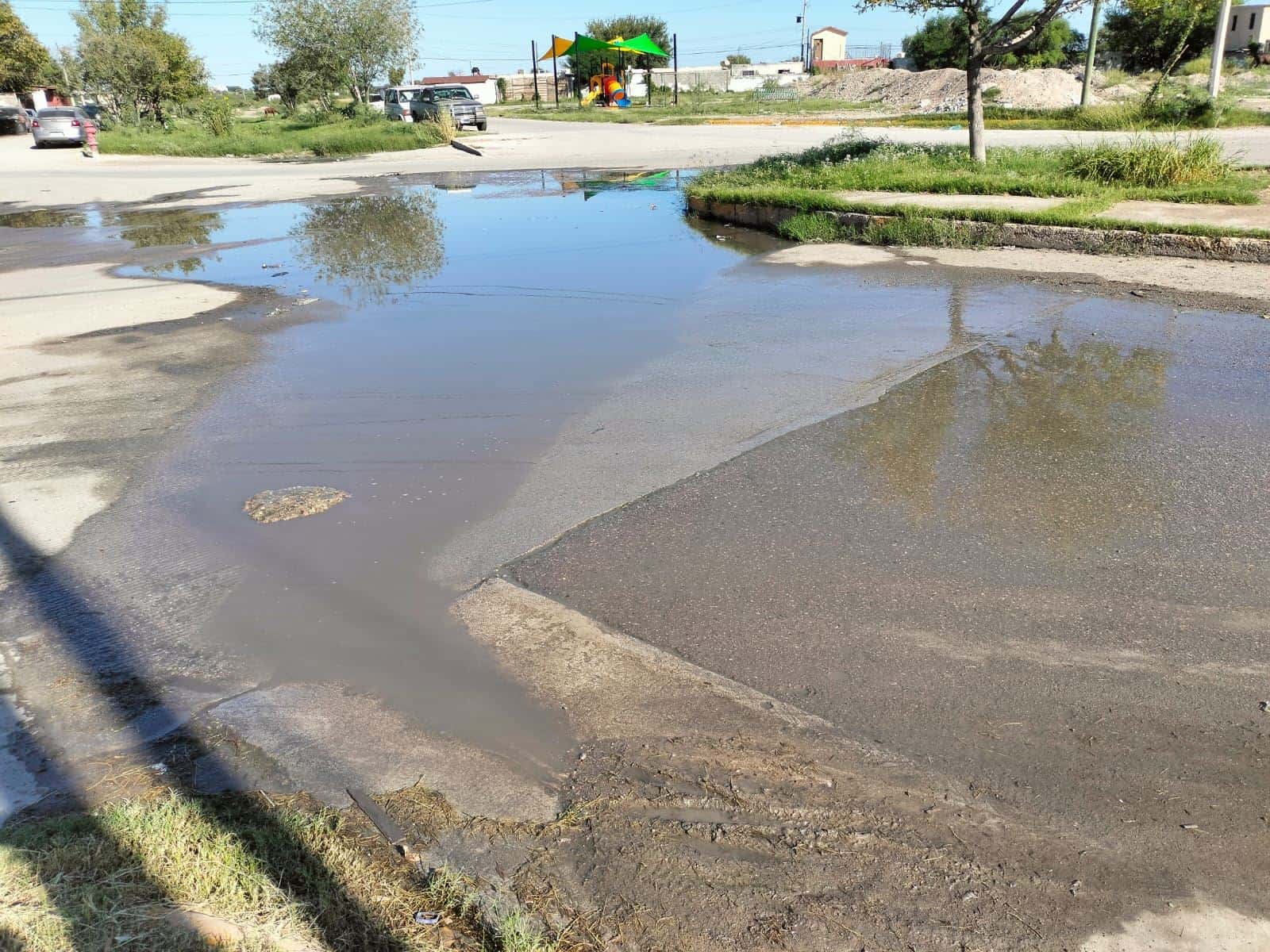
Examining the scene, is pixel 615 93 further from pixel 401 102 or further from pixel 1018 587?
pixel 1018 587

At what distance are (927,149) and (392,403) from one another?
13010 millimetres

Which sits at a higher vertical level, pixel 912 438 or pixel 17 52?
pixel 17 52

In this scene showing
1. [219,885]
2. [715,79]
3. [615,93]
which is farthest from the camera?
[715,79]

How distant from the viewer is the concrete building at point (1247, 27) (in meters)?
58.1

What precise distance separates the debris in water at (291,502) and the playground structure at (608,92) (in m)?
51.4

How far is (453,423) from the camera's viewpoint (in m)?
6.27

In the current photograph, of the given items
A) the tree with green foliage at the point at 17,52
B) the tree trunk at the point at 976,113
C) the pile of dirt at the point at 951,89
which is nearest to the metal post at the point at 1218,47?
the pile of dirt at the point at 951,89

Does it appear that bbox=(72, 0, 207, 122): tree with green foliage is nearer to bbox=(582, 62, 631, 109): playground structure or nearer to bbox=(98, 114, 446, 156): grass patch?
bbox=(98, 114, 446, 156): grass patch

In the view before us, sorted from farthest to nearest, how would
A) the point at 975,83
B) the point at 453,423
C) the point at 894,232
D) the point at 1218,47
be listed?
the point at 1218,47 → the point at 975,83 → the point at 894,232 → the point at 453,423

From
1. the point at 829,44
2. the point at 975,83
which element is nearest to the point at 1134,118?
the point at 975,83

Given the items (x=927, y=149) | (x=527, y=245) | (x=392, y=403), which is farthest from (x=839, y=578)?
(x=927, y=149)

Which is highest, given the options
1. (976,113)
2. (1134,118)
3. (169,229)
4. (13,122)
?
(13,122)

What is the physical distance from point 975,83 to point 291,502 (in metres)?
12.6

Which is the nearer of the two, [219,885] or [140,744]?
[219,885]
